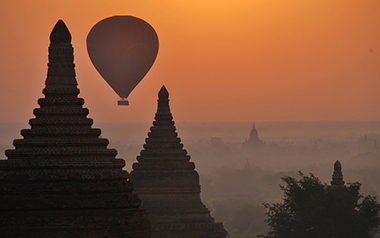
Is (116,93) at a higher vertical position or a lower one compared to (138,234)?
higher

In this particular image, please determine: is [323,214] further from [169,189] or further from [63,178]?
[63,178]

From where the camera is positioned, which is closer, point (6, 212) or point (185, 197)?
point (6, 212)

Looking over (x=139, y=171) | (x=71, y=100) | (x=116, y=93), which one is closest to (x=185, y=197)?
(x=139, y=171)

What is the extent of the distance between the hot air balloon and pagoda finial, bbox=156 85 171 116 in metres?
8.02

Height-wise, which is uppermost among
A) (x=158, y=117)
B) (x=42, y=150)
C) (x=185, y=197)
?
(x=158, y=117)

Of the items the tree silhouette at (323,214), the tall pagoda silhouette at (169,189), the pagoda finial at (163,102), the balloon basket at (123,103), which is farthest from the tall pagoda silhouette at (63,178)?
the tree silhouette at (323,214)

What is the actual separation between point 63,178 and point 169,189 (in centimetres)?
2604

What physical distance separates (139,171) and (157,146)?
1799 millimetres

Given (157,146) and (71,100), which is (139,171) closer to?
(157,146)

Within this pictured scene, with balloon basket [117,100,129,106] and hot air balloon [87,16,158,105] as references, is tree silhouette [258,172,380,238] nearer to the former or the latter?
balloon basket [117,100,129,106]

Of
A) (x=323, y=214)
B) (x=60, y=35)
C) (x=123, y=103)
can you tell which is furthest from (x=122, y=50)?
(x=60, y=35)

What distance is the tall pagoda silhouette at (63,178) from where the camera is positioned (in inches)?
1175

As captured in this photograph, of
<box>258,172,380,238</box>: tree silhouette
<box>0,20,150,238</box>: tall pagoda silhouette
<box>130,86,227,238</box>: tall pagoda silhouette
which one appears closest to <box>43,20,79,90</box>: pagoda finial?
<box>0,20,150,238</box>: tall pagoda silhouette

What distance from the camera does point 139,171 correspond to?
57000 millimetres
